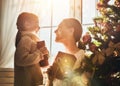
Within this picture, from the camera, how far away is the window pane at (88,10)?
8.14 ft

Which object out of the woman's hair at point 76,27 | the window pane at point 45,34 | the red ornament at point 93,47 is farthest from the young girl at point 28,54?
the red ornament at point 93,47

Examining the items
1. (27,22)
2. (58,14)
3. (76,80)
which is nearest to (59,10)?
(58,14)

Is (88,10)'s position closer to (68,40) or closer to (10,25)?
(68,40)

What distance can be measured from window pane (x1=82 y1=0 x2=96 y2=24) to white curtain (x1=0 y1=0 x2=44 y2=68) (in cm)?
43

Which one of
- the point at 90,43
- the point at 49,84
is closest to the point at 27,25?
the point at 49,84

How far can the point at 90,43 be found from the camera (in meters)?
1.79

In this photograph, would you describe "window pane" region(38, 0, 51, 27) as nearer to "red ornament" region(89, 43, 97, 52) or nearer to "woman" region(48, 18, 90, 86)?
"woman" region(48, 18, 90, 86)

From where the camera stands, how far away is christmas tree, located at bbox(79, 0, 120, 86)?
1.73m

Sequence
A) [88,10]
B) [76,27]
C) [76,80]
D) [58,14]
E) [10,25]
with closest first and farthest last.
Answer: [76,80] < [76,27] < [88,10] < [58,14] < [10,25]

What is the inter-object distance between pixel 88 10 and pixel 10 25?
781mm

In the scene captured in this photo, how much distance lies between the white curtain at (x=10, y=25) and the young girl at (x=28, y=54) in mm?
459

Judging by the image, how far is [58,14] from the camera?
2621 mm

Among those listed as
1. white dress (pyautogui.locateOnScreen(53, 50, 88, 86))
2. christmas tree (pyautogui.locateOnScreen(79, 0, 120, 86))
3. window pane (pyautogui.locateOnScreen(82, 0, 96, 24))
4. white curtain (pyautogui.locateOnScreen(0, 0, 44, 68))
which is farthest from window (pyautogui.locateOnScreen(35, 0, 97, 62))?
christmas tree (pyautogui.locateOnScreen(79, 0, 120, 86))

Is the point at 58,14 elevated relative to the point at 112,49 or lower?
elevated
